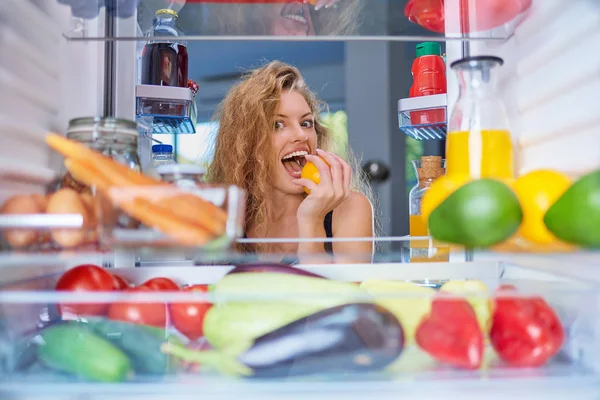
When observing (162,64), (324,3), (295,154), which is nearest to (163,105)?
(162,64)

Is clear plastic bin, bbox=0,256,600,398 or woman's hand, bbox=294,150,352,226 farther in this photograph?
woman's hand, bbox=294,150,352,226

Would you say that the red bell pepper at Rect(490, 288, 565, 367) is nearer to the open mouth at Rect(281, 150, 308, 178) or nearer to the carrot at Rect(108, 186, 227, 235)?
the carrot at Rect(108, 186, 227, 235)

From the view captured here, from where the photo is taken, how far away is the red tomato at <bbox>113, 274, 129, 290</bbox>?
31.2 inches

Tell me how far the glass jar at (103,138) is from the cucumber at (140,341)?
0.18 meters

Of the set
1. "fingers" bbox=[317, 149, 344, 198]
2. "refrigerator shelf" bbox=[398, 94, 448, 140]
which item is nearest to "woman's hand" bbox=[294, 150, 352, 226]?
"fingers" bbox=[317, 149, 344, 198]

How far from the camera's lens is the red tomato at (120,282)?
0.79 m

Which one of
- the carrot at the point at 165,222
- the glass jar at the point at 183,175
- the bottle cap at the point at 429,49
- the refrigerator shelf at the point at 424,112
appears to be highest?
the bottle cap at the point at 429,49

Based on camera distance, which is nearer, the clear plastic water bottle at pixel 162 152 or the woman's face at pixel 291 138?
the clear plastic water bottle at pixel 162 152

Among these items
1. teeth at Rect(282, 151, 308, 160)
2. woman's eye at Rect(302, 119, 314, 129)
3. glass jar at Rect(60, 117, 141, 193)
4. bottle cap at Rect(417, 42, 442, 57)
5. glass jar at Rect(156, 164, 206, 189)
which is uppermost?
bottle cap at Rect(417, 42, 442, 57)

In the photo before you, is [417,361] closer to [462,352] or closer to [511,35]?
[462,352]

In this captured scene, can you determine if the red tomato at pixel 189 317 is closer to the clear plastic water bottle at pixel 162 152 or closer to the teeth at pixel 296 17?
the teeth at pixel 296 17

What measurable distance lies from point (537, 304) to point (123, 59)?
1.02 m

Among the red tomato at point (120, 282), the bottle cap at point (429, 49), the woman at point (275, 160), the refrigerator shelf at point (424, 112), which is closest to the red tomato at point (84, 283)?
the red tomato at point (120, 282)

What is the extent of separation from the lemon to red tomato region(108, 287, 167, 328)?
0.47 m
